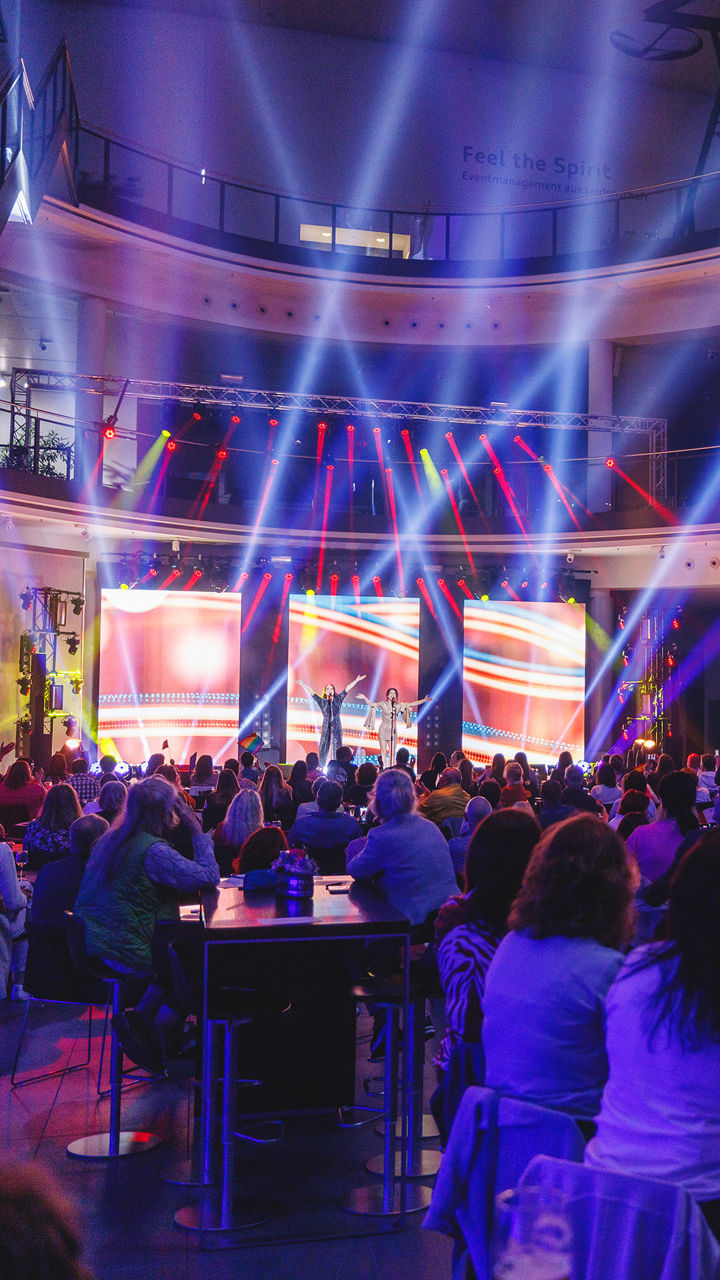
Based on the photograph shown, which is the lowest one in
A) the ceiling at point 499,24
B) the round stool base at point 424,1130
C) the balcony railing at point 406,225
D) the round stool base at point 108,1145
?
the round stool base at point 424,1130

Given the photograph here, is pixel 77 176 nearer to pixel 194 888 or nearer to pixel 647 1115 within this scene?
pixel 194 888

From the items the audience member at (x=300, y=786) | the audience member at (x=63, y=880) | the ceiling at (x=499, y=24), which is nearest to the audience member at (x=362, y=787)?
the audience member at (x=300, y=786)

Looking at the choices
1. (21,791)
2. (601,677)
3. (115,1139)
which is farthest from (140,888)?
(601,677)

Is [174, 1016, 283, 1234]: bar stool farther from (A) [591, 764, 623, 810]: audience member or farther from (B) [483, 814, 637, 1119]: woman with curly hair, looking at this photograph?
(A) [591, 764, 623, 810]: audience member

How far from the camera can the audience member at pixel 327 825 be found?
6.32 m

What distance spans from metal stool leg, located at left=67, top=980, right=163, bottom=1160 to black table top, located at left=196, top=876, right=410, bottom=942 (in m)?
0.62

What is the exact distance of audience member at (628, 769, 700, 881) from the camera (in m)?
4.95

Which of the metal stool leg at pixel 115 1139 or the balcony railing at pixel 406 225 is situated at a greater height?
the balcony railing at pixel 406 225

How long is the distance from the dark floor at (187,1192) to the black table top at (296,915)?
3.08 feet

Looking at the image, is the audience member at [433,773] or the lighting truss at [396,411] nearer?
the audience member at [433,773]

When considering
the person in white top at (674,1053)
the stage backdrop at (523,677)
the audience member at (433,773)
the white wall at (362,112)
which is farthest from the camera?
the stage backdrop at (523,677)

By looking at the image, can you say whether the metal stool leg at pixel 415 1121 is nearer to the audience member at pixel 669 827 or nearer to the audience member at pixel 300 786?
the audience member at pixel 669 827

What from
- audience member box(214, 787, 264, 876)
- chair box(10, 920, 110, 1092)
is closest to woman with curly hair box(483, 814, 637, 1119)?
chair box(10, 920, 110, 1092)

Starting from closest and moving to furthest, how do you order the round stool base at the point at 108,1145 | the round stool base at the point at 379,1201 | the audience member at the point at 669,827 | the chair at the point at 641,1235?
the chair at the point at 641,1235, the round stool base at the point at 379,1201, the round stool base at the point at 108,1145, the audience member at the point at 669,827
